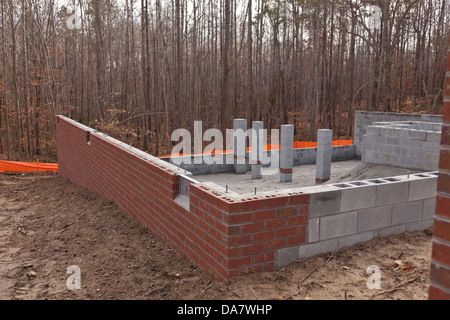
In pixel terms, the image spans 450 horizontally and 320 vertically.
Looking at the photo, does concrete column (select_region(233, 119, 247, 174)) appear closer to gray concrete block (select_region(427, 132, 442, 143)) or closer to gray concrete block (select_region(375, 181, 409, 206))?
gray concrete block (select_region(427, 132, 442, 143))

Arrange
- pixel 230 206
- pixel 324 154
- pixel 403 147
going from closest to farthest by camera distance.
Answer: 1. pixel 230 206
2. pixel 403 147
3. pixel 324 154

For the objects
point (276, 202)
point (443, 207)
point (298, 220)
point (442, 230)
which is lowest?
point (298, 220)

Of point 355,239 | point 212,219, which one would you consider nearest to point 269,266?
point 212,219

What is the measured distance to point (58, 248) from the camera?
6102 mm

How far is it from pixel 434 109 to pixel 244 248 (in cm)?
1874

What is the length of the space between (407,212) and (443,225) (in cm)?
364

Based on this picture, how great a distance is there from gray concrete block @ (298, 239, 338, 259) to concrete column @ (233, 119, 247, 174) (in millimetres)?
7711

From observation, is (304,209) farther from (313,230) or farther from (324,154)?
(324,154)

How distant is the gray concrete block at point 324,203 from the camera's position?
4.21m

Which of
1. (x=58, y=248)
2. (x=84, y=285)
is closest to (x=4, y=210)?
(x=58, y=248)

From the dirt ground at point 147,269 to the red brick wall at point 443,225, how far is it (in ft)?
5.94

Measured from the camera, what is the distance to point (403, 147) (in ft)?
28.5

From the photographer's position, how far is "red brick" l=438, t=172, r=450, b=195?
5.76ft
